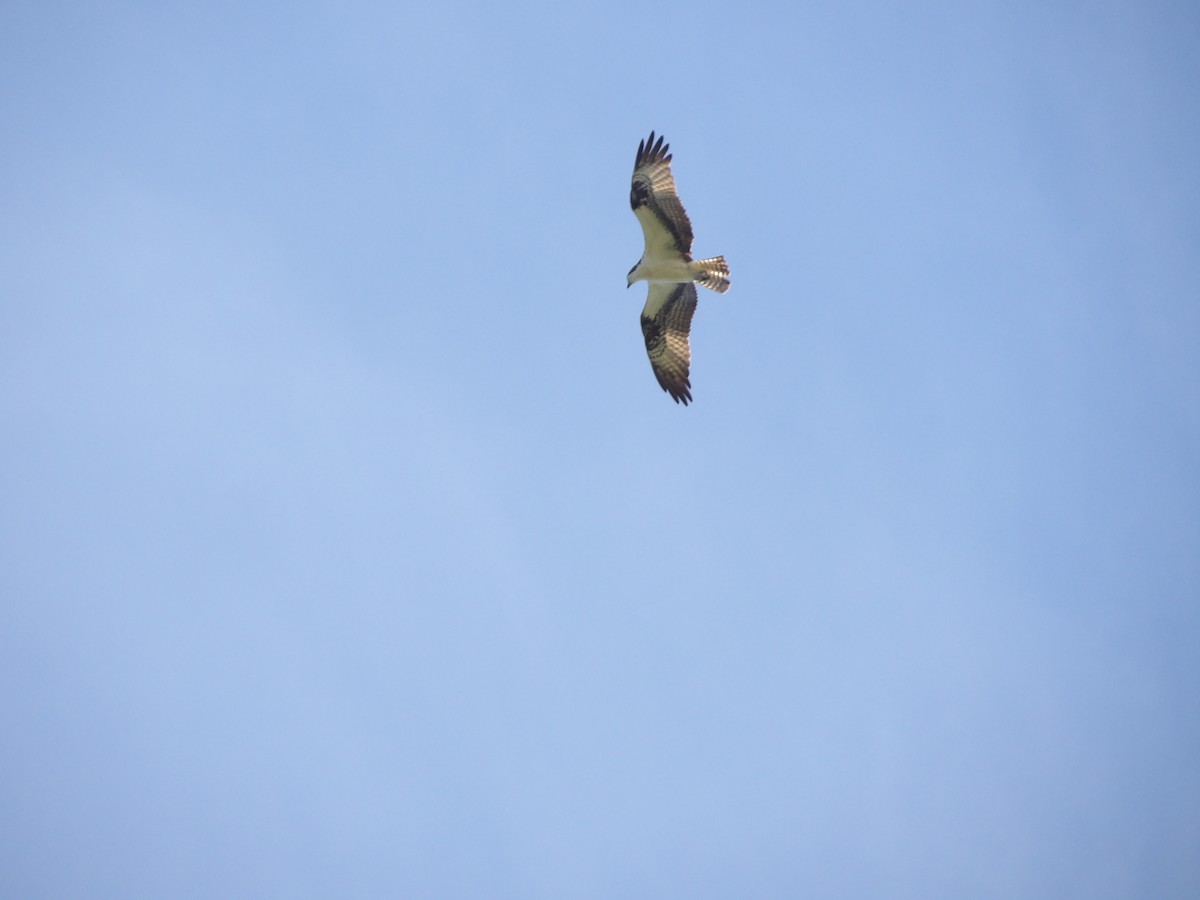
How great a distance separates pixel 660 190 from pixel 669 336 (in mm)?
2397

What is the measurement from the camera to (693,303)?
673 inches

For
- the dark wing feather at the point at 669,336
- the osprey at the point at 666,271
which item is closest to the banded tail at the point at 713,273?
the osprey at the point at 666,271

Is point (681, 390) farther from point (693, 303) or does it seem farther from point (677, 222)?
point (677, 222)

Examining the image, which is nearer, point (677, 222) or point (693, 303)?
point (677, 222)

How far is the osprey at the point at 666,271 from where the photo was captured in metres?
16.1

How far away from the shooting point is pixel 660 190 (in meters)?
16.1

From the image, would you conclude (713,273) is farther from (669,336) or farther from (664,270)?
(669,336)

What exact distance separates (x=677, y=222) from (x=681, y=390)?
2704 mm

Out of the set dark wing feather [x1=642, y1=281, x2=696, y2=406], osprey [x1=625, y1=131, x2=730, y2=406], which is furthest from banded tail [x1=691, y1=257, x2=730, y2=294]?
dark wing feather [x1=642, y1=281, x2=696, y2=406]

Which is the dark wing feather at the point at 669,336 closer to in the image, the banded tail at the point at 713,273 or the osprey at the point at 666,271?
the osprey at the point at 666,271

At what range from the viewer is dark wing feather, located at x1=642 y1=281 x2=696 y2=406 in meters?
17.2

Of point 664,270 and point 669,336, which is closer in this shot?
point 664,270

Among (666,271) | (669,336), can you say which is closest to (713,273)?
(666,271)

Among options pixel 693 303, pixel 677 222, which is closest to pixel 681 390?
pixel 693 303
